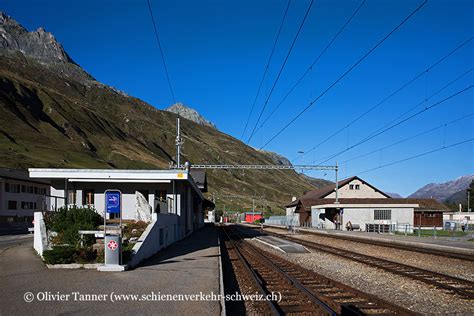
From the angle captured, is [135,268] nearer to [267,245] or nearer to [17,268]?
[17,268]

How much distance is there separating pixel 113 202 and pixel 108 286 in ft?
15.9

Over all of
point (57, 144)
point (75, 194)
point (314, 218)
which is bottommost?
point (314, 218)

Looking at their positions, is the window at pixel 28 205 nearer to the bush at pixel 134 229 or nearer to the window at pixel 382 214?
the window at pixel 382 214

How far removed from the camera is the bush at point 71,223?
1669 cm

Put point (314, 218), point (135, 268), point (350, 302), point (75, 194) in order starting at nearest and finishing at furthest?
point (350, 302) → point (135, 268) → point (75, 194) → point (314, 218)

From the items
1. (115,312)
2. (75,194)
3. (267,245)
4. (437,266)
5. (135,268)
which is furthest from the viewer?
(267,245)

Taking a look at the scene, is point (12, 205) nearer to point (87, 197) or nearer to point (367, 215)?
point (87, 197)

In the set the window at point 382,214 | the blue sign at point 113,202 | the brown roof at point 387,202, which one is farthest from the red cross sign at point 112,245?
the brown roof at point 387,202

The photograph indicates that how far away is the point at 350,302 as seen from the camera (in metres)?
10.5

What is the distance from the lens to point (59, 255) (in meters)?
15.0

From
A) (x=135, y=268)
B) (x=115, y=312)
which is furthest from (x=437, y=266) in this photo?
(x=115, y=312)

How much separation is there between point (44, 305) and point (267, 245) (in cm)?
2181

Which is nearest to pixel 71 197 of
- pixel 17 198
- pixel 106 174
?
pixel 106 174

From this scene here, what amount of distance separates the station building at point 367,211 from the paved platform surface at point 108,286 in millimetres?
38027
